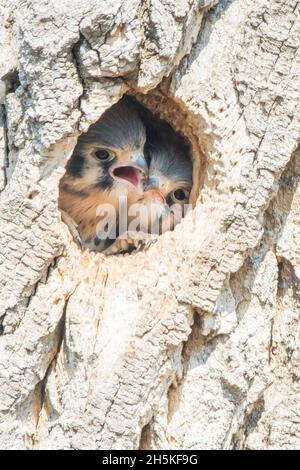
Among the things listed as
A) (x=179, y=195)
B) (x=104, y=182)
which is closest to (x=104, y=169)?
(x=104, y=182)

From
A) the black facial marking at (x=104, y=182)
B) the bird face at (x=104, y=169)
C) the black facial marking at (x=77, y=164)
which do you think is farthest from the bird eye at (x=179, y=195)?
the black facial marking at (x=77, y=164)

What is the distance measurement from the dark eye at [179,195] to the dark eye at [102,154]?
424 mm

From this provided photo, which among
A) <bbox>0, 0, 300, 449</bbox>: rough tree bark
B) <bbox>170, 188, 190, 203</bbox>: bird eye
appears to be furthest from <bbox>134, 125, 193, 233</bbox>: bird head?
<bbox>0, 0, 300, 449</bbox>: rough tree bark

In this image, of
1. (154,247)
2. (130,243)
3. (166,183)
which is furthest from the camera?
(166,183)

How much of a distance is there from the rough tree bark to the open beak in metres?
0.80

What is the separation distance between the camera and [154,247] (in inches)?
168

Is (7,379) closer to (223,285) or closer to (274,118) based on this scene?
(223,285)

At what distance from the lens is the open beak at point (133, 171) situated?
198 inches

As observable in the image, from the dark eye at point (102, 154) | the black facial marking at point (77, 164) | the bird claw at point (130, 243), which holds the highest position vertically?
the dark eye at point (102, 154)

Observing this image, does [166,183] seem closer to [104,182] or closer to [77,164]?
[104,182]

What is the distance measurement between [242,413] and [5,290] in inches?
49.8

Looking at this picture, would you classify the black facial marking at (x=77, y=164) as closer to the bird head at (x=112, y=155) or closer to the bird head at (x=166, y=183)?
the bird head at (x=112, y=155)

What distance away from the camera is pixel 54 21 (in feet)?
11.9

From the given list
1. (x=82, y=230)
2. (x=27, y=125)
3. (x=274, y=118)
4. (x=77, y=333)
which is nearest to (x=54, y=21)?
(x=27, y=125)
